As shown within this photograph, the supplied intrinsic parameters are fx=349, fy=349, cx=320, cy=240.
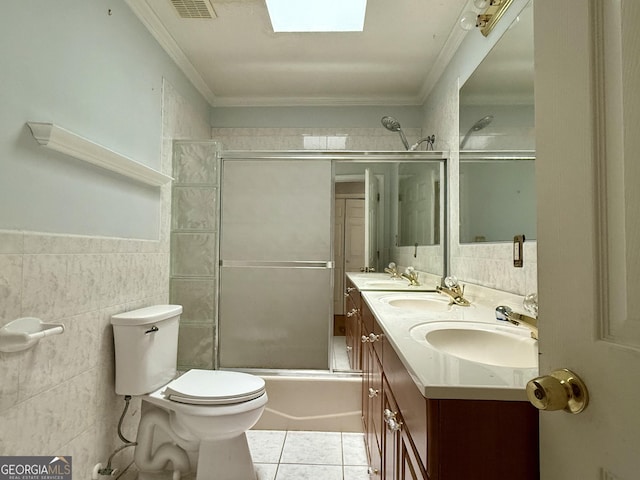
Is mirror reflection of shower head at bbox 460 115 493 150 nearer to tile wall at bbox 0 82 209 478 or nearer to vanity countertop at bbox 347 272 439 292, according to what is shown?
vanity countertop at bbox 347 272 439 292

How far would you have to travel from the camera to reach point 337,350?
247cm

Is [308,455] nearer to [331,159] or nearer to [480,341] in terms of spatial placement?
[480,341]

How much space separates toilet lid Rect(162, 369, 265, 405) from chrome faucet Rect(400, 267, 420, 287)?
1.21 meters

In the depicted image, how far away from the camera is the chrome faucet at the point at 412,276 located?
2345 millimetres

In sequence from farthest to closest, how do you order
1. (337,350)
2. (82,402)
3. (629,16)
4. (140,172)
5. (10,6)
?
(337,350)
(140,172)
(82,402)
(10,6)
(629,16)

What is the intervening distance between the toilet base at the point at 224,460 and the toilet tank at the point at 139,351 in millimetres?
388

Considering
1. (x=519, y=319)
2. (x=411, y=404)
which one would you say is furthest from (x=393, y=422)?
(x=519, y=319)

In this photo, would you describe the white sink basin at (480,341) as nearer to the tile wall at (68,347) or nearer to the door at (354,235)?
the tile wall at (68,347)

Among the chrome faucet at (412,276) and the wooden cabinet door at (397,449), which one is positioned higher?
the chrome faucet at (412,276)

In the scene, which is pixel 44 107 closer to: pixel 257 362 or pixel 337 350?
pixel 257 362

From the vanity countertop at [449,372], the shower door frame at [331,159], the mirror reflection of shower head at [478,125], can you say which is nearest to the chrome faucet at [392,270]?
the shower door frame at [331,159]

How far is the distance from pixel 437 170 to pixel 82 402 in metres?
2.41

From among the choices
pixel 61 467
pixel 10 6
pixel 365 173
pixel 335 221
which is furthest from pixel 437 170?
pixel 61 467

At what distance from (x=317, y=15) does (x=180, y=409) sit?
2160 mm
